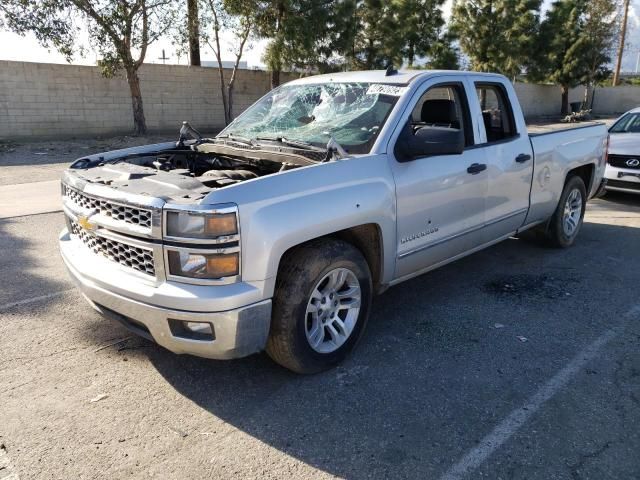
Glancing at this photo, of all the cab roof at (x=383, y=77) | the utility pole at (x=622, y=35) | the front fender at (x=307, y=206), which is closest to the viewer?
the front fender at (x=307, y=206)

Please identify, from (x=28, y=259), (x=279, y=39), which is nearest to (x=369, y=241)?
(x=28, y=259)

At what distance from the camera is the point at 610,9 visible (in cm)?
3978

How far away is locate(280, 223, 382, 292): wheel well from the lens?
143 inches

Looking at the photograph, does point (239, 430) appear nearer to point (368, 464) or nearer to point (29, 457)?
point (368, 464)

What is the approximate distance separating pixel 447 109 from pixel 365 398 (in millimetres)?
2692

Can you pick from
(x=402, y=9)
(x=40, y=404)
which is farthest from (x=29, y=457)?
(x=402, y=9)

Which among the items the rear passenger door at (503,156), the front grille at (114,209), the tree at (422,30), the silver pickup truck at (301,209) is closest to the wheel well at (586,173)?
the silver pickup truck at (301,209)

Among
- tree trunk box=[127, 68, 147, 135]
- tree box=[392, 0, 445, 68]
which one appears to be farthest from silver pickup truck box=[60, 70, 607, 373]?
tree box=[392, 0, 445, 68]

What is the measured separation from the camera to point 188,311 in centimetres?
288

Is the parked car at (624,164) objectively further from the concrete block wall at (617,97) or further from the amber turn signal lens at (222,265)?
the concrete block wall at (617,97)

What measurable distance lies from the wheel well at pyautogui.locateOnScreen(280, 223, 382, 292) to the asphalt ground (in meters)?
0.56

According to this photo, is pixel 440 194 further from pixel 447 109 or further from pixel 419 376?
pixel 419 376

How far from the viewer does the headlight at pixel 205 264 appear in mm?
2889

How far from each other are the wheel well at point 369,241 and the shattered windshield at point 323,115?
55 cm
